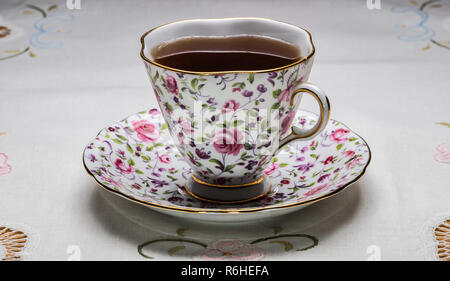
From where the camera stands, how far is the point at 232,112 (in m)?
0.76

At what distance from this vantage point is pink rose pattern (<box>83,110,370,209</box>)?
2.59ft

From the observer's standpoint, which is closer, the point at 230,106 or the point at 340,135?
the point at 230,106

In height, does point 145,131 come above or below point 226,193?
above

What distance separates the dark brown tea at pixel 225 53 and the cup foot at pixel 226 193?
0.15 metres

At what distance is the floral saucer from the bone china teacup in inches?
1.1

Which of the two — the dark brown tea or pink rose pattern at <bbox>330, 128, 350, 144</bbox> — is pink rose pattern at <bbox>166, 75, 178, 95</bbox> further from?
pink rose pattern at <bbox>330, 128, 350, 144</bbox>

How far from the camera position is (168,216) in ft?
2.52

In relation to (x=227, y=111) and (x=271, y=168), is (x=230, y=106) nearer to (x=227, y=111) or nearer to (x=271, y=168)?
(x=227, y=111)

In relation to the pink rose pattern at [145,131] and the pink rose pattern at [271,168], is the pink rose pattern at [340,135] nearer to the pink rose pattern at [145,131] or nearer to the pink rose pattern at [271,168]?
the pink rose pattern at [271,168]

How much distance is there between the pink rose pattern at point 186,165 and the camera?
791mm

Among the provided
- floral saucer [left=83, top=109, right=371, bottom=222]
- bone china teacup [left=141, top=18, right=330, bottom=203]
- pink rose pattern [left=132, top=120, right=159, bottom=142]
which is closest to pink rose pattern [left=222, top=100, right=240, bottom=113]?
bone china teacup [left=141, top=18, right=330, bottom=203]

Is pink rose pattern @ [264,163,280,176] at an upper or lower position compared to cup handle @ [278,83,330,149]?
lower

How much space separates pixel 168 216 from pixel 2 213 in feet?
0.68

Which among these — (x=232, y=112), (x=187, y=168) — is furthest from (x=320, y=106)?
(x=187, y=168)
